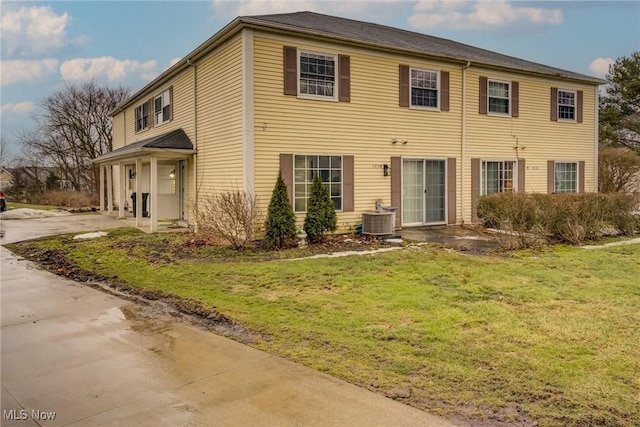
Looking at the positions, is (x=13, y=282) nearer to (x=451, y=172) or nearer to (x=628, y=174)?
(x=451, y=172)

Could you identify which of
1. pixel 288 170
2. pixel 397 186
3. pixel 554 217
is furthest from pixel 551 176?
pixel 288 170

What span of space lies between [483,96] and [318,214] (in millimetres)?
A: 7746

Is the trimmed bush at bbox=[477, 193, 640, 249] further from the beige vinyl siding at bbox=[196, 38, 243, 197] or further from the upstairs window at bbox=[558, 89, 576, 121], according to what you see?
the beige vinyl siding at bbox=[196, 38, 243, 197]

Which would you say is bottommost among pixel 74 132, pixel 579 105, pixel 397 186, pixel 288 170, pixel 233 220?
pixel 233 220

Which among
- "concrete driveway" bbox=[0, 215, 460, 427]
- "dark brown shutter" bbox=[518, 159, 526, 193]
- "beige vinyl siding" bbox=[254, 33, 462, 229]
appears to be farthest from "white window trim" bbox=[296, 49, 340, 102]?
"concrete driveway" bbox=[0, 215, 460, 427]

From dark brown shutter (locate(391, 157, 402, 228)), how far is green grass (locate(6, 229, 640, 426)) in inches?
164

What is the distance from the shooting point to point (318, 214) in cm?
1109

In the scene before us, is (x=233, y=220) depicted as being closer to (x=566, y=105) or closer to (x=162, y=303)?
(x=162, y=303)

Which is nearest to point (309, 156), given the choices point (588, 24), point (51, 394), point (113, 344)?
point (113, 344)

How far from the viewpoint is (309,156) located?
12125 millimetres

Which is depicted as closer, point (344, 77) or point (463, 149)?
point (344, 77)

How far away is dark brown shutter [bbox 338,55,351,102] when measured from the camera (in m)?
12.4

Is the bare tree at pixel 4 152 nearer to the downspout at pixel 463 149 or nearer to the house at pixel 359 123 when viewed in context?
the house at pixel 359 123

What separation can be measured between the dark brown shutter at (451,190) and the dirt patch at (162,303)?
399 inches
